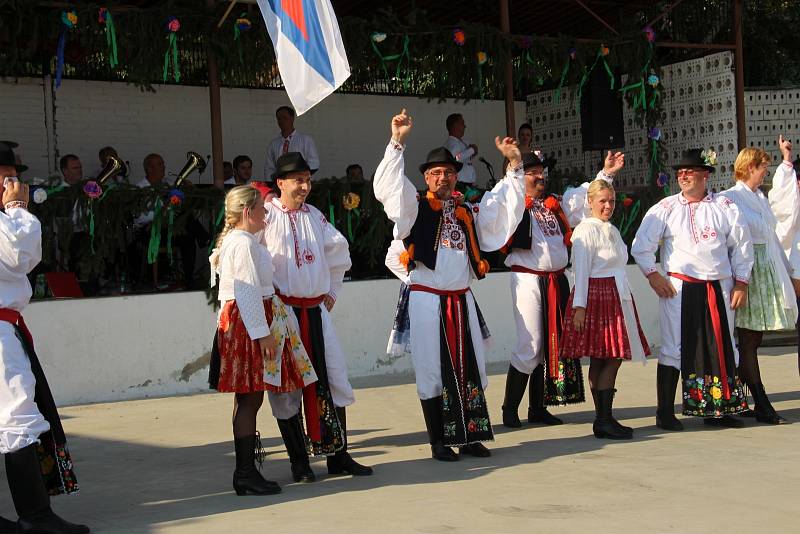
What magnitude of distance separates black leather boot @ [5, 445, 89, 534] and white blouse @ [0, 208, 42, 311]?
2.22 ft

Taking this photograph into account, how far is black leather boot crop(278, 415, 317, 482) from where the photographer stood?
5.90m

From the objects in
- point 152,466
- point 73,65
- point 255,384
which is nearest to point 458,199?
point 255,384

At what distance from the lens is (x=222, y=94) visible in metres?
13.6

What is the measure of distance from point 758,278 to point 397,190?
9.54 feet

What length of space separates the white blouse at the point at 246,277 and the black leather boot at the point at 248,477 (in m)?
0.59

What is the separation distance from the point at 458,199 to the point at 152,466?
2.42 m

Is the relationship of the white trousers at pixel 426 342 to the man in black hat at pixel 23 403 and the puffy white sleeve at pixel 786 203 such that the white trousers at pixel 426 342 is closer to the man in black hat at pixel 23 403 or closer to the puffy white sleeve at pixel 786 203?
the man in black hat at pixel 23 403

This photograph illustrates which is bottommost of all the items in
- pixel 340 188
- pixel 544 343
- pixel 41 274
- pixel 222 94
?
pixel 544 343

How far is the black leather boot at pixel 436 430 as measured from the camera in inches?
250

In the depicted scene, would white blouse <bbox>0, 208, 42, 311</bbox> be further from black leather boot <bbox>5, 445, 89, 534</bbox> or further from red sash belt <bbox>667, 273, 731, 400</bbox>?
red sash belt <bbox>667, 273, 731, 400</bbox>

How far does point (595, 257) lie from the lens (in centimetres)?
702

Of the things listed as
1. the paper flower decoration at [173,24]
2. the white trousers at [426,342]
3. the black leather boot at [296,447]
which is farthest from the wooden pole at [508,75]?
the black leather boot at [296,447]

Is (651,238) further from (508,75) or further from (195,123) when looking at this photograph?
(195,123)

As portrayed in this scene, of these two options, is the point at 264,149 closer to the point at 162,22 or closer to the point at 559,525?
the point at 162,22
